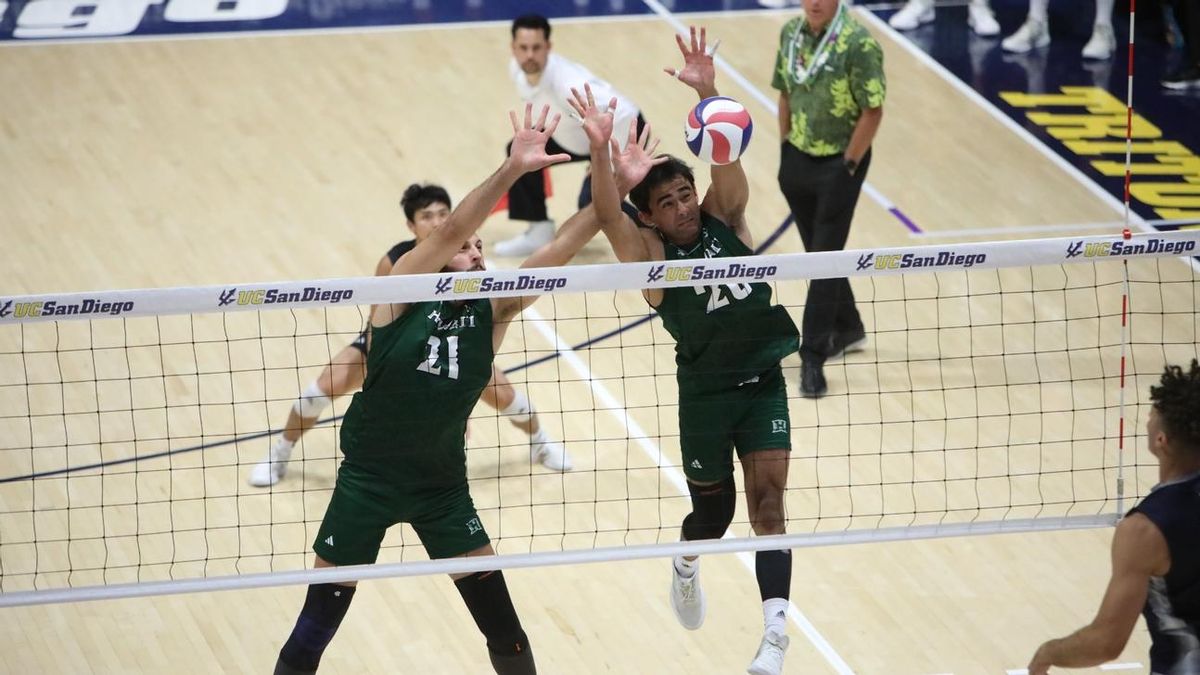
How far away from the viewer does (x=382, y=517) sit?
272 inches

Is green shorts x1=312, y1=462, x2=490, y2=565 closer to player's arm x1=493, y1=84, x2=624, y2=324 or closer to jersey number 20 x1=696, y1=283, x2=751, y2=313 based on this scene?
player's arm x1=493, y1=84, x2=624, y2=324

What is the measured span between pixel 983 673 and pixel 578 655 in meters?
1.99

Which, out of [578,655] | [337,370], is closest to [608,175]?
[578,655]

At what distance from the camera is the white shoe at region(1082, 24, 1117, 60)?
1567 centimetres

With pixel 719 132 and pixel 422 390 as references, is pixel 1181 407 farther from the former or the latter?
pixel 422 390

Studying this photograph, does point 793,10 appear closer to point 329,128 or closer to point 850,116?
point 329,128

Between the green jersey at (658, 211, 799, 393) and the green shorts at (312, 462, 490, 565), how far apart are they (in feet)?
3.97

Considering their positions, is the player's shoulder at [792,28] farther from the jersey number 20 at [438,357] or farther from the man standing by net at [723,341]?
the jersey number 20 at [438,357]

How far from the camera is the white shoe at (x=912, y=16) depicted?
54.2 feet

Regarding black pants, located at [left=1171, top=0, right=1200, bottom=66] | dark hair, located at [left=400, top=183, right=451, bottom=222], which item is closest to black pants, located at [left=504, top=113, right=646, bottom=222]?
dark hair, located at [left=400, top=183, right=451, bottom=222]

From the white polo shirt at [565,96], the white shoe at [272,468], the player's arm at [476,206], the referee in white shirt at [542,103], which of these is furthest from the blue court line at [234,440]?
the player's arm at [476,206]

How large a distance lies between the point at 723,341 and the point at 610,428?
3029 millimetres

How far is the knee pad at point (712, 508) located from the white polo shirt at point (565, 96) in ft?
16.0

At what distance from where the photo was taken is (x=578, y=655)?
8.09 m
